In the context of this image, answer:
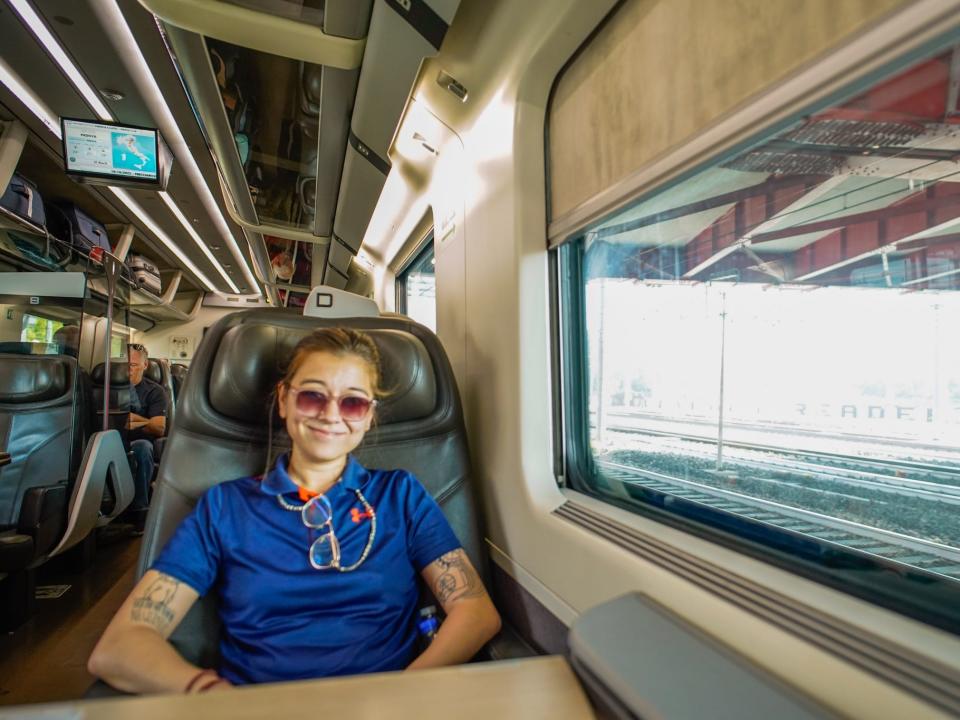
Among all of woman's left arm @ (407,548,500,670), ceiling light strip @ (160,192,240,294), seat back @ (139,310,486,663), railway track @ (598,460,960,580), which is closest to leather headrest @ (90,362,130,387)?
ceiling light strip @ (160,192,240,294)

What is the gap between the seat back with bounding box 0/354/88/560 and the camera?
10.4ft

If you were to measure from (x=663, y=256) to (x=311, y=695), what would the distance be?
136 cm

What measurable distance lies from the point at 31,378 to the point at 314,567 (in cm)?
319

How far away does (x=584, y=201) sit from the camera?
158 centimetres

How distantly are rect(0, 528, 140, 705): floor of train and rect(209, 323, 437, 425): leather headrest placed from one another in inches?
46.6

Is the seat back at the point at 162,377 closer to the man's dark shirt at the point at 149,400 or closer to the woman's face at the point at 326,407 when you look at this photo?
the man's dark shirt at the point at 149,400

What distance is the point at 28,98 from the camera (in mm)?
3963

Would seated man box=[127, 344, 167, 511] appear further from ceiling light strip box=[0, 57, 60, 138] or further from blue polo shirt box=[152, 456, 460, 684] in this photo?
blue polo shirt box=[152, 456, 460, 684]

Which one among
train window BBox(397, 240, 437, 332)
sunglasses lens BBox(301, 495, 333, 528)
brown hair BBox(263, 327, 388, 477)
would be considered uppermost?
train window BBox(397, 240, 437, 332)

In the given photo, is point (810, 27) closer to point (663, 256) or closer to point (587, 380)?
point (663, 256)

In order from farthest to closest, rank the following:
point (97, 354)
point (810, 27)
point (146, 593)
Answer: point (97, 354), point (146, 593), point (810, 27)

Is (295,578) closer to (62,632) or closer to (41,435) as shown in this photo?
(62,632)

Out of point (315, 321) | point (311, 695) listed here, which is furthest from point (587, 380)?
point (311, 695)

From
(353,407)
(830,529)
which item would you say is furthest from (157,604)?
(830,529)
